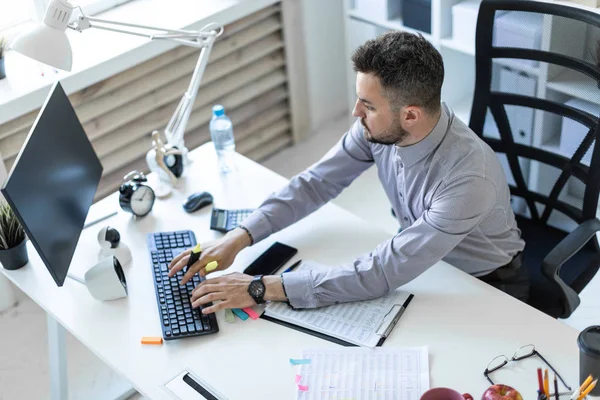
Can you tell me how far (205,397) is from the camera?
165cm

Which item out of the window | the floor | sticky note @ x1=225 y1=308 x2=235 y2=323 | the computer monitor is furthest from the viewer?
the window

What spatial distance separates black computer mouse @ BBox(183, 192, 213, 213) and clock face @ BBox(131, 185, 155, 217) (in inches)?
3.9

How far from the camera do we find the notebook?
68.8 inches

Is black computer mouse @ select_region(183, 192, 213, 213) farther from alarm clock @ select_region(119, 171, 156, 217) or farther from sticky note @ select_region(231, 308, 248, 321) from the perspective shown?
sticky note @ select_region(231, 308, 248, 321)

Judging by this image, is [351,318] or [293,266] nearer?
[351,318]

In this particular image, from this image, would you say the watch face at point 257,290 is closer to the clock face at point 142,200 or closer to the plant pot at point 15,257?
the clock face at point 142,200

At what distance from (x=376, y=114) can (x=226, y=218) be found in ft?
1.84

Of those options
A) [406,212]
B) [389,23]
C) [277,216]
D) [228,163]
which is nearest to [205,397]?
[277,216]

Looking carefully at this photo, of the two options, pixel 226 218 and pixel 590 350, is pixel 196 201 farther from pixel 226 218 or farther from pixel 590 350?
pixel 590 350

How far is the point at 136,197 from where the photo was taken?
2162mm

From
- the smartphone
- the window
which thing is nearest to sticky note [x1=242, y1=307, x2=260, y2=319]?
the smartphone

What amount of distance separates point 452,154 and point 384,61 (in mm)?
282

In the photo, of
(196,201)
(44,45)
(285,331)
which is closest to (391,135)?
(285,331)

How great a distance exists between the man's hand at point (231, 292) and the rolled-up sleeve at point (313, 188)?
202 mm
